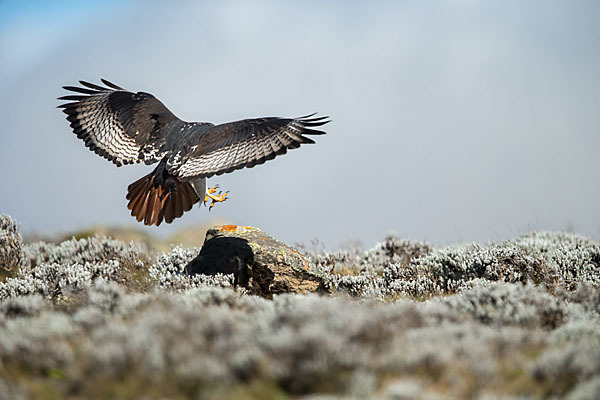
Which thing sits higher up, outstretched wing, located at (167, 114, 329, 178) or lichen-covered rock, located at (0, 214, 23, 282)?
outstretched wing, located at (167, 114, 329, 178)

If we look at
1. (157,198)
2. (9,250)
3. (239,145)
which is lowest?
(9,250)

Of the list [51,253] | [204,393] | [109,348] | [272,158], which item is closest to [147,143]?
[272,158]

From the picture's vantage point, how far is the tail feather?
30.5 feet

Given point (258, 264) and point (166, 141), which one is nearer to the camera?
point (258, 264)

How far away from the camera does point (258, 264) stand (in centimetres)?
862

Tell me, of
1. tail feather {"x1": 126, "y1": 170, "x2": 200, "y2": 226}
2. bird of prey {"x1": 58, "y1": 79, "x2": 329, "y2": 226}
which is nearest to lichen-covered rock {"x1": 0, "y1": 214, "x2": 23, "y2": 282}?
bird of prey {"x1": 58, "y1": 79, "x2": 329, "y2": 226}

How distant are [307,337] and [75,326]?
2331mm

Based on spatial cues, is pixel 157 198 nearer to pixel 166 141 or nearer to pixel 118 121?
pixel 166 141

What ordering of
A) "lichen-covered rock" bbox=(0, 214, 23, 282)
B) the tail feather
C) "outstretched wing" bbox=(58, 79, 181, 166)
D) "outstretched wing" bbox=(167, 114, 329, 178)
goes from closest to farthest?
"outstretched wing" bbox=(167, 114, 329, 178)
the tail feather
"outstretched wing" bbox=(58, 79, 181, 166)
"lichen-covered rock" bbox=(0, 214, 23, 282)

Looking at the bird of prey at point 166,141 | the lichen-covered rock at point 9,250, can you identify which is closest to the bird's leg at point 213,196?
the bird of prey at point 166,141

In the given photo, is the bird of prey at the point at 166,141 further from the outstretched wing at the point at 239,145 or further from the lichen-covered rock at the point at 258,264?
the lichen-covered rock at the point at 258,264

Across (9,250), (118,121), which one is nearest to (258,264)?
(118,121)

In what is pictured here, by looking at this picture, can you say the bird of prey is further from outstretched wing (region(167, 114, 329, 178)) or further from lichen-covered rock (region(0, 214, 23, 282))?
lichen-covered rock (region(0, 214, 23, 282))

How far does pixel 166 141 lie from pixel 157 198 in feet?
3.75
